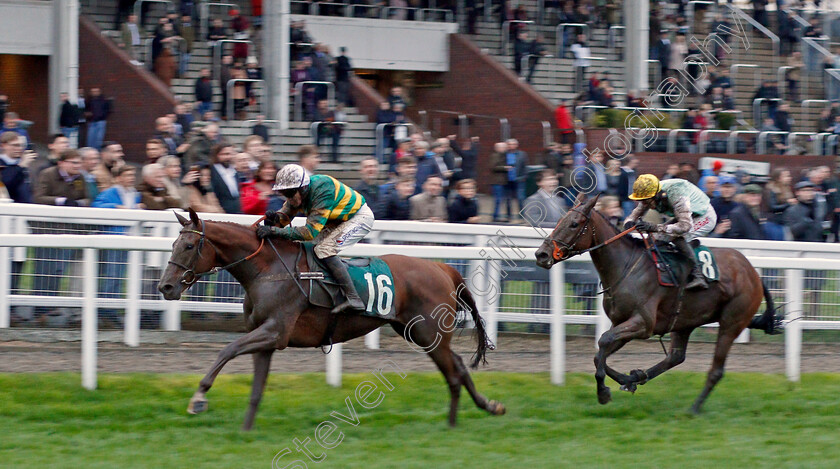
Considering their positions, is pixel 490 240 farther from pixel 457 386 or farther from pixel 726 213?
pixel 726 213

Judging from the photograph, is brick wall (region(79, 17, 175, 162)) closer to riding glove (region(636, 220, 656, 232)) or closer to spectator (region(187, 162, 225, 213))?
spectator (region(187, 162, 225, 213))

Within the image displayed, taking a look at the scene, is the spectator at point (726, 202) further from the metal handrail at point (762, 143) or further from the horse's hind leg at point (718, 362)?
the metal handrail at point (762, 143)

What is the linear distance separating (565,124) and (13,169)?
31.4 feet

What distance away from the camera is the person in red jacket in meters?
16.3

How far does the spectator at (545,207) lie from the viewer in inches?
380

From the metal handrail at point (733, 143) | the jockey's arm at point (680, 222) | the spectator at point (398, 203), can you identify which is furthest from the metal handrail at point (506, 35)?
the jockey's arm at point (680, 222)

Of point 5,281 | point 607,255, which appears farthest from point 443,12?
point 5,281

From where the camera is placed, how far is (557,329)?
23.8ft

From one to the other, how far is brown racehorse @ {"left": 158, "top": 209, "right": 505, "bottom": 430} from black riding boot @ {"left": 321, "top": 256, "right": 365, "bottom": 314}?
12 centimetres

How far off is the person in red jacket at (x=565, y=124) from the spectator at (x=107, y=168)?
8.31 metres

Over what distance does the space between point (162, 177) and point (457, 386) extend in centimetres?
363

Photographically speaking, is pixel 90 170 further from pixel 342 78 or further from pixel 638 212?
pixel 342 78

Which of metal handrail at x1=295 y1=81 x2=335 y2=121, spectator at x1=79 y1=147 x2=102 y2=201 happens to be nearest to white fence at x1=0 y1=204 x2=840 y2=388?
spectator at x1=79 y1=147 x2=102 y2=201

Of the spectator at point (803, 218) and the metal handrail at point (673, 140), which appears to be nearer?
the spectator at point (803, 218)
